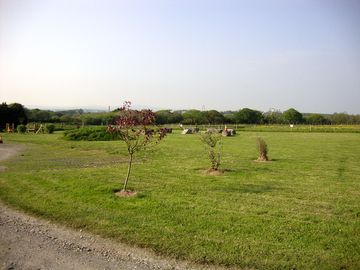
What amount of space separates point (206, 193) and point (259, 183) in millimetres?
2637

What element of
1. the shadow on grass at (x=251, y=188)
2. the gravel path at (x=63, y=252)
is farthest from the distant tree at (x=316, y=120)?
the gravel path at (x=63, y=252)

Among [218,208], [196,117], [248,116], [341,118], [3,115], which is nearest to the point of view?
[218,208]

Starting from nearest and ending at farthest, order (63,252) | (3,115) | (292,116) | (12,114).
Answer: (63,252) → (3,115) → (12,114) → (292,116)

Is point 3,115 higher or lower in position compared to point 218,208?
higher

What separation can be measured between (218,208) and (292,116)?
119127mm

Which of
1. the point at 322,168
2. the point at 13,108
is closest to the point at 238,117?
the point at 13,108

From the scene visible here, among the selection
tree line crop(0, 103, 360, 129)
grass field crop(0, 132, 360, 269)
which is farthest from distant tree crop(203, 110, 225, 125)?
grass field crop(0, 132, 360, 269)

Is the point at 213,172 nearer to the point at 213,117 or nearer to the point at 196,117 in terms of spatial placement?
the point at 213,117

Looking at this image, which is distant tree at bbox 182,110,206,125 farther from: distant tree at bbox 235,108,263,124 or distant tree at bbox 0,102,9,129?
distant tree at bbox 0,102,9,129

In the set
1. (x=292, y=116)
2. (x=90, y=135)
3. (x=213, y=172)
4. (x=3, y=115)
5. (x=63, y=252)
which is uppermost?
(x=292, y=116)

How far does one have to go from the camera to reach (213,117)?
101 meters

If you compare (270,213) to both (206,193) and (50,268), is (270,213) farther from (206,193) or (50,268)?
(50,268)

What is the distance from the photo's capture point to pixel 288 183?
1290cm

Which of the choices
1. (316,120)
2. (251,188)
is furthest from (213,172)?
(316,120)
